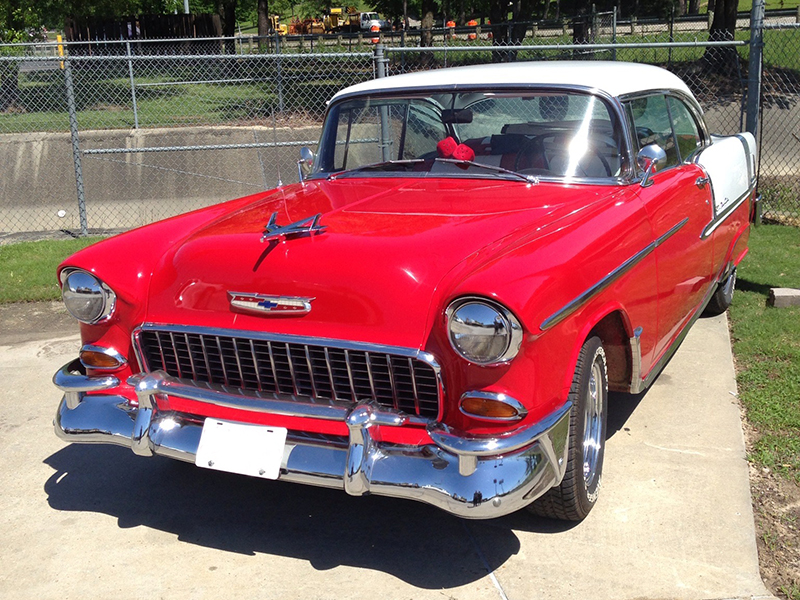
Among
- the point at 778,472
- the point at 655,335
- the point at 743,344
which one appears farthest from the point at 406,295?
the point at 743,344

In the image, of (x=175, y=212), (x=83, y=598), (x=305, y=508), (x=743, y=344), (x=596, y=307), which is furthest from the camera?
(x=175, y=212)

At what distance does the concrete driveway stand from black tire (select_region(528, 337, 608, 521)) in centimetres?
12

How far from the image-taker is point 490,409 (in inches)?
112

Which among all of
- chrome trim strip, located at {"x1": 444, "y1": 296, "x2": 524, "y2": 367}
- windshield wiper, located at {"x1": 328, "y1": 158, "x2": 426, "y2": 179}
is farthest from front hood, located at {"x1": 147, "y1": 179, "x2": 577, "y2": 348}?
windshield wiper, located at {"x1": 328, "y1": 158, "x2": 426, "y2": 179}

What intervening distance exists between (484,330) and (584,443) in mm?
862

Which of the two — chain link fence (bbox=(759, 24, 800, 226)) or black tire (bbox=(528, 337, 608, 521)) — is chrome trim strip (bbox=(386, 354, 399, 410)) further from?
chain link fence (bbox=(759, 24, 800, 226))

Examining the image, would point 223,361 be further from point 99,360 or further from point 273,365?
point 99,360

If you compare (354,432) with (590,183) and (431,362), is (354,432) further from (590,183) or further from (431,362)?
(590,183)

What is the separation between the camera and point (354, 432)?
2.88m

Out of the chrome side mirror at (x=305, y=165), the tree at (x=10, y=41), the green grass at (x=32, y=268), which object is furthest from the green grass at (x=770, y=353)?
the tree at (x=10, y=41)

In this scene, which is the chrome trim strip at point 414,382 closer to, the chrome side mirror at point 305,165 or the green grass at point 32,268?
the chrome side mirror at point 305,165

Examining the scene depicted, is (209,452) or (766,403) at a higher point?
(209,452)

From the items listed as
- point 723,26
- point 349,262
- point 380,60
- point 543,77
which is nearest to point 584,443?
point 349,262

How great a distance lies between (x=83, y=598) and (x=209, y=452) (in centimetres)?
66
